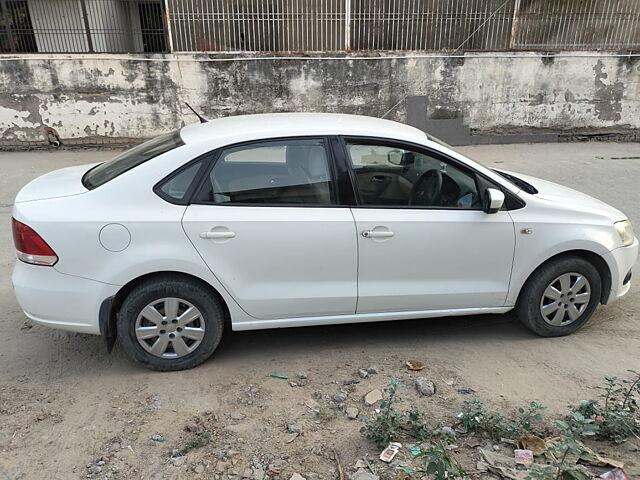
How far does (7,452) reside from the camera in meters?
2.62

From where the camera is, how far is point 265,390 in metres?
3.17

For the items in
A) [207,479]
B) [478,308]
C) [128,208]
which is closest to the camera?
[207,479]

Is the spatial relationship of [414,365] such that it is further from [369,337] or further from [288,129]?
[288,129]

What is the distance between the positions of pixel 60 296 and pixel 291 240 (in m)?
1.50

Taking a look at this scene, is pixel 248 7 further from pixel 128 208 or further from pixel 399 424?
pixel 399 424

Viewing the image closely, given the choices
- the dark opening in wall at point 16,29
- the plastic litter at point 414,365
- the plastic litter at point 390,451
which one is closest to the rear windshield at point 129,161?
the plastic litter at point 414,365

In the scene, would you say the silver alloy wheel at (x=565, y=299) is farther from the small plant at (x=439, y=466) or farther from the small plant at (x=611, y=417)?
the small plant at (x=439, y=466)

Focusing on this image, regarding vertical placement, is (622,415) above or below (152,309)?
below

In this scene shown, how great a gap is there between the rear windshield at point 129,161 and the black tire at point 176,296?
2.57 feet

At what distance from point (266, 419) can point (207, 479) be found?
0.53 m

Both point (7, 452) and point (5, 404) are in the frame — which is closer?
point (7, 452)

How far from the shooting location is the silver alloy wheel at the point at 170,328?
125 inches

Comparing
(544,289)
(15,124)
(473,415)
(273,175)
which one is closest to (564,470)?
(473,415)

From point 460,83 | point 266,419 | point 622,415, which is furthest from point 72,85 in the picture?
point 622,415
